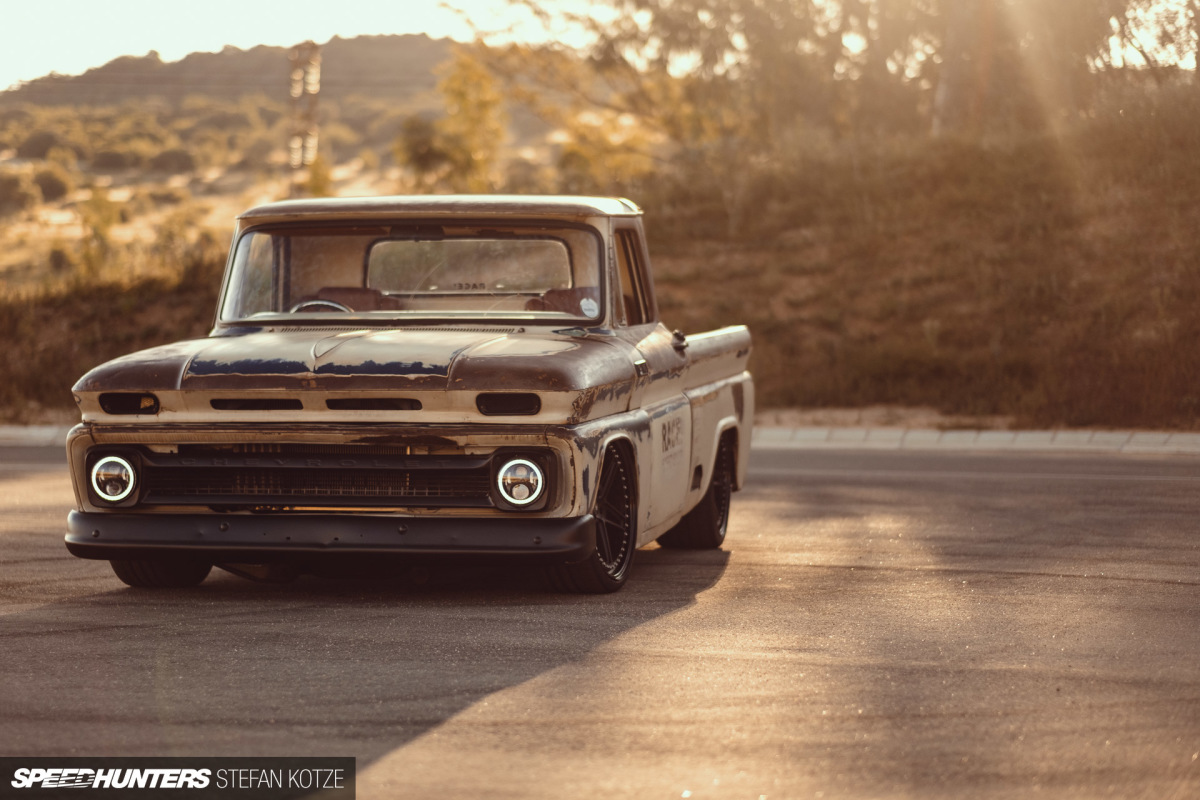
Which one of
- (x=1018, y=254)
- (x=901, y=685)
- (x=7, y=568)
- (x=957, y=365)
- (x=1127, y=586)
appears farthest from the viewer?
(x=1018, y=254)

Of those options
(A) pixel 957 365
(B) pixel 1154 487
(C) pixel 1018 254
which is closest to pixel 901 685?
(B) pixel 1154 487

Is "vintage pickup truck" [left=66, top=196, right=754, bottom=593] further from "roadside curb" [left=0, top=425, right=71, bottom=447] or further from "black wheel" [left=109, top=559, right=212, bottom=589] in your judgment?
"roadside curb" [left=0, top=425, right=71, bottom=447]

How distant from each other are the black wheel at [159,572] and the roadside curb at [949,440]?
10428 mm

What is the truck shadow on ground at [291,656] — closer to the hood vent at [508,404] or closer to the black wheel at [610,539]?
the black wheel at [610,539]

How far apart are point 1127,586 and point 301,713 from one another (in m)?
4.51

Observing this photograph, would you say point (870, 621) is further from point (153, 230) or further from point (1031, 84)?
point (153, 230)

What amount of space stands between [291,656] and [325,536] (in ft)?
3.07

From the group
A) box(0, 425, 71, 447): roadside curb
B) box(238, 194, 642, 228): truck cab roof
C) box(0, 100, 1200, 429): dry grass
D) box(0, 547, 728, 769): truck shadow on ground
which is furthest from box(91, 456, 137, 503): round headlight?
box(0, 100, 1200, 429): dry grass

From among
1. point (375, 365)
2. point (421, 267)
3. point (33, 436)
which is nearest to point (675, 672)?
point (375, 365)

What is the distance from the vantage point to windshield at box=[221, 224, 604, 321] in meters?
8.66

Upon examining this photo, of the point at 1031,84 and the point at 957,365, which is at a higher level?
the point at 1031,84

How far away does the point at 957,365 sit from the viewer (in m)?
22.5

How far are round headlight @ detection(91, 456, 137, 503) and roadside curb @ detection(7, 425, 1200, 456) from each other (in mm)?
11106

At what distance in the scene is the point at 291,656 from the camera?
650 cm
